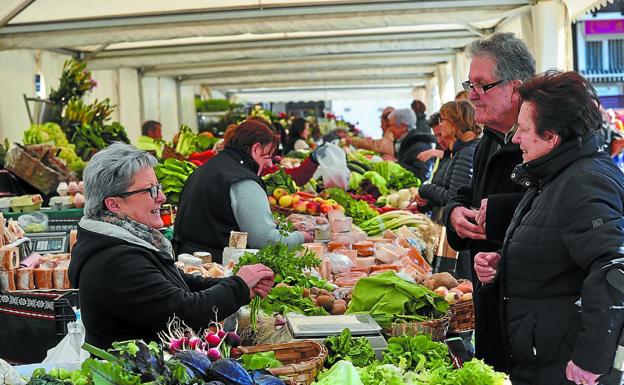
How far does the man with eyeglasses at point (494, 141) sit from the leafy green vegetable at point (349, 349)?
58 centimetres

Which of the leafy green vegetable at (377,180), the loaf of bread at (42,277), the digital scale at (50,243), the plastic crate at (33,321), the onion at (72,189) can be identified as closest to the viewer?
the plastic crate at (33,321)

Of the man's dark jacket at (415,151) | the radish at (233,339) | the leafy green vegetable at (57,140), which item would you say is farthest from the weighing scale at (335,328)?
the man's dark jacket at (415,151)

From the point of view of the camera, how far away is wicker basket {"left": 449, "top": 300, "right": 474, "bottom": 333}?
12.2 ft

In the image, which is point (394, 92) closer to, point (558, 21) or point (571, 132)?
point (558, 21)

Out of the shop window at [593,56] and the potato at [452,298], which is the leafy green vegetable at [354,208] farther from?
the shop window at [593,56]

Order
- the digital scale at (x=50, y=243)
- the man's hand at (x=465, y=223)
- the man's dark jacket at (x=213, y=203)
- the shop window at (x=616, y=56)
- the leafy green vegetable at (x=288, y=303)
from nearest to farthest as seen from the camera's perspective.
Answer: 1. the man's hand at (x=465, y=223)
2. the leafy green vegetable at (x=288, y=303)
3. the man's dark jacket at (x=213, y=203)
4. the digital scale at (x=50, y=243)
5. the shop window at (x=616, y=56)

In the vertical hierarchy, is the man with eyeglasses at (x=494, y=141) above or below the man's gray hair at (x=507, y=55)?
below

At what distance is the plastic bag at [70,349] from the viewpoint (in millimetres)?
3633

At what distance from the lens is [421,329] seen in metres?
Result: 3.32

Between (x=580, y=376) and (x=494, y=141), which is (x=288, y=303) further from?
(x=580, y=376)

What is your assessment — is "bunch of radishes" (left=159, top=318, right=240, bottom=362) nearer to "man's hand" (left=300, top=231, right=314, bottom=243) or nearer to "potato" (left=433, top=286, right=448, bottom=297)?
"potato" (left=433, top=286, right=448, bottom=297)

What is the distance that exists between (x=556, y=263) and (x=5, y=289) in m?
3.23

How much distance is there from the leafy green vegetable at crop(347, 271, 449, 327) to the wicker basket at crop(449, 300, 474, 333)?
4.9 inches

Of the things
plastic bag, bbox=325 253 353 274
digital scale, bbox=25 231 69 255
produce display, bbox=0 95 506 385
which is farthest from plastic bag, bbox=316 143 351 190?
plastic bag, bbox=325 253 353 274
